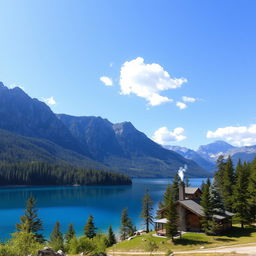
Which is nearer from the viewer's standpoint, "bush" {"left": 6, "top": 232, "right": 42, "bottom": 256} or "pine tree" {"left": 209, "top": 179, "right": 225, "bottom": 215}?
"bush" {"left": 6, "top": 232, "right": 42, "bottom": 256}

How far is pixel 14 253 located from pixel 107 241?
37.2 m

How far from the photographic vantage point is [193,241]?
166ft

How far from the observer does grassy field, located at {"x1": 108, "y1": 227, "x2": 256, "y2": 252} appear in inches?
1890

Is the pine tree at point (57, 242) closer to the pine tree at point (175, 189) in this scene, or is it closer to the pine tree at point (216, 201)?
the pine tree at point (216, 201)

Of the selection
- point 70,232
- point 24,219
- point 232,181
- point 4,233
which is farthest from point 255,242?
point 4,233

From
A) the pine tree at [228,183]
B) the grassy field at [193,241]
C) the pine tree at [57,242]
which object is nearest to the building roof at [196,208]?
the grassy field at [193,241]

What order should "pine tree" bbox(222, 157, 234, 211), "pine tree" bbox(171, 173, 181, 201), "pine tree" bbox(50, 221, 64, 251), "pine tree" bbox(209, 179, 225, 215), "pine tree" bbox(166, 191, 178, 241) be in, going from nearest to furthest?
"pine tree" bbox(166, 191, 178, 241), "pine tree" bbox(50, 221, 64, 251), "pine tree" bbox(209, 179, 225, 215), "pine tree" bbox(222, 157, 234, 211), "pine tree" bbox(171, 173, 181, 201)

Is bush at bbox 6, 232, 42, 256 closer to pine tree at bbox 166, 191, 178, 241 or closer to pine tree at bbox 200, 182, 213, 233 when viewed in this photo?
pine tree at bbox 166, 191, 178, 241

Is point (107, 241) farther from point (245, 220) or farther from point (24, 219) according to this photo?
point (245, 220)

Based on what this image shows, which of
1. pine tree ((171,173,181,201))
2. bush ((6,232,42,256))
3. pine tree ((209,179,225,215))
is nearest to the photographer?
bush ((6,232,42,256))

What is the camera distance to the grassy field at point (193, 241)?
48000 millimetres

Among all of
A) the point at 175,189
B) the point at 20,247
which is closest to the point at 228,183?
the point at 175,189

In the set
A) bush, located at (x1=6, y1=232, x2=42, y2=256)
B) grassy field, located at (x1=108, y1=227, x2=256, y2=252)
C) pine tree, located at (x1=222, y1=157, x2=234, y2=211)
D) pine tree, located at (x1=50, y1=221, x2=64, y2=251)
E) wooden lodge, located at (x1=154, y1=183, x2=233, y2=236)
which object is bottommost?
pine tree, located at (x1=50, y1=221, x2=64, y2=251)

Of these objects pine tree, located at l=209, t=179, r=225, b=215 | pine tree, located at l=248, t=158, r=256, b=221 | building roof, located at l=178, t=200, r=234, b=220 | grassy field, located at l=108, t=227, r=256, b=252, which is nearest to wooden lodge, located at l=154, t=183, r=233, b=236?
building roof, located at l=178, t=200, r=234, b=220
